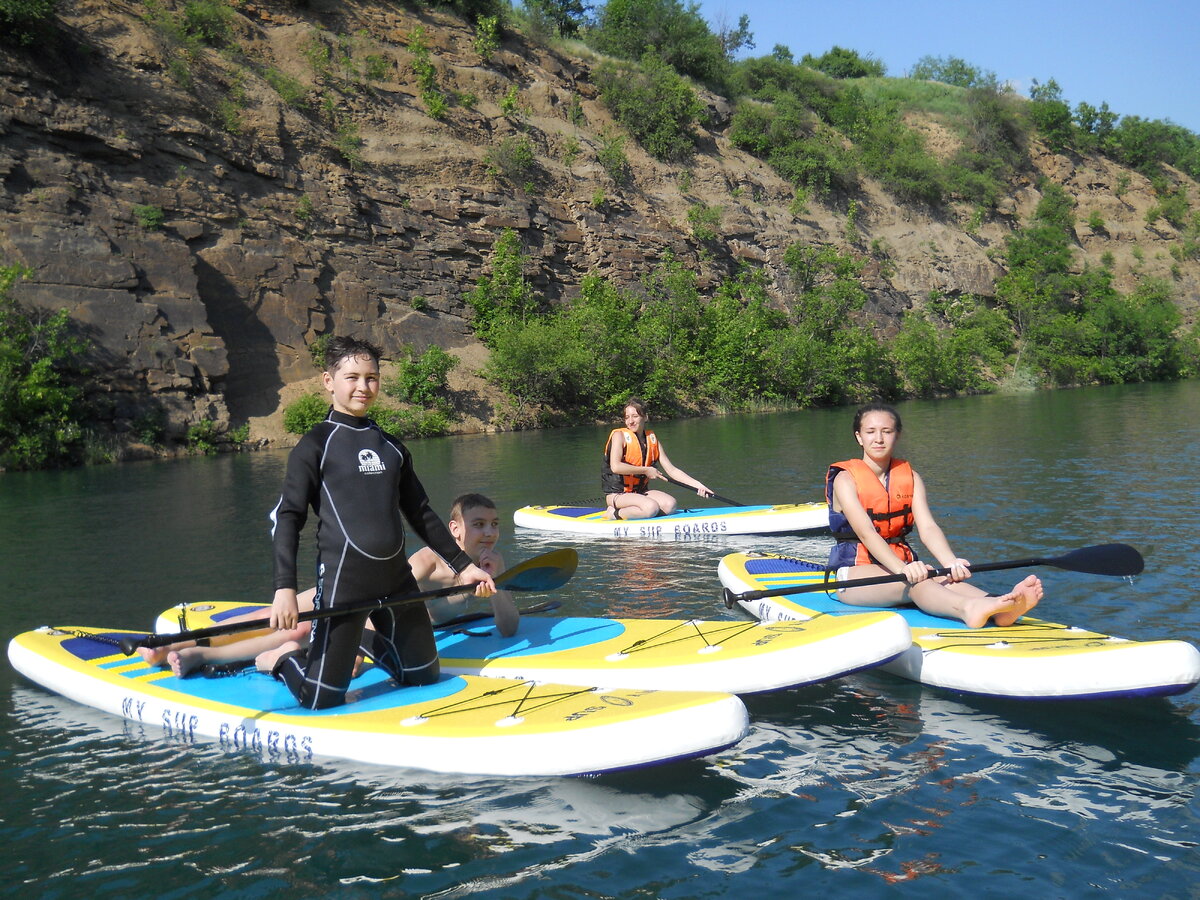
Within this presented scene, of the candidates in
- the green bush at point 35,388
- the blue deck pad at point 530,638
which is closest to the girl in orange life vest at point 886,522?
the blue deck pad at point 530,638

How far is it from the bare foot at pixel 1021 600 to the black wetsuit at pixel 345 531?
305 cm

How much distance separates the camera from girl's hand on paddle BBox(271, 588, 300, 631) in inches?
164

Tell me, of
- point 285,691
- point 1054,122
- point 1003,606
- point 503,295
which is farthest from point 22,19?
point 1054,122

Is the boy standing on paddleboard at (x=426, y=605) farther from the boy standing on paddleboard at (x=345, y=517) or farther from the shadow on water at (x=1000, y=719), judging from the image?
the shadow on water at (x=1000, y=719)

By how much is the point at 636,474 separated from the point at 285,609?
23.4 feet

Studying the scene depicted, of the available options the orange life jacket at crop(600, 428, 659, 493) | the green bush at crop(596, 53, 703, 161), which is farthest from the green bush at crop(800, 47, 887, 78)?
the orange life jacket at crop(600, 428, 659, 493)

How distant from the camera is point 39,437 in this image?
19.3m

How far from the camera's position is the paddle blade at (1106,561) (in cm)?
552

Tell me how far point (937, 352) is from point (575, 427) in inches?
608

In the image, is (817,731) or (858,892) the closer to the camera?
(858,892)

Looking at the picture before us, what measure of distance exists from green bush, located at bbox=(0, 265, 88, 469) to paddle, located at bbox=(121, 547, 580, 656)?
16491 mm

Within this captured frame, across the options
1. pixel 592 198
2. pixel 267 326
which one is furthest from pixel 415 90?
pixel 267 326

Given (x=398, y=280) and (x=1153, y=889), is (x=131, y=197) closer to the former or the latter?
(x=398, y=280)

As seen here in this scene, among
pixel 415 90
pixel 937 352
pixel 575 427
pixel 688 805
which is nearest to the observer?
pixel 688 805
